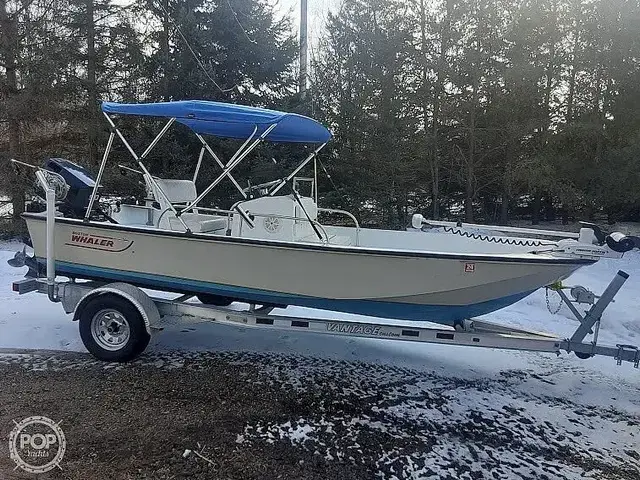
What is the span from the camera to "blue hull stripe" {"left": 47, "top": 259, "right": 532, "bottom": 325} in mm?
4086

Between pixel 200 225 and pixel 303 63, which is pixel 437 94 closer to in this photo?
pixel 303 63

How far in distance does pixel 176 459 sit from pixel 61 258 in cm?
267

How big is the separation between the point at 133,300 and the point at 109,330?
1.40 feet

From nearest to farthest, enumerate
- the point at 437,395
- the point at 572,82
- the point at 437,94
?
the point at 437,395 < the point at 572,82 < the point at 437,94

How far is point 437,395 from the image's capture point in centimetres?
390

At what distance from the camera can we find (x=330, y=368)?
439 centimetres

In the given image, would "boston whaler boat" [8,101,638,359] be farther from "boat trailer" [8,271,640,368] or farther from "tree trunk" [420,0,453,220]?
"tree trunk" [420,0,453,220]

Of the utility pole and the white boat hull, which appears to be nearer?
the white boat hull

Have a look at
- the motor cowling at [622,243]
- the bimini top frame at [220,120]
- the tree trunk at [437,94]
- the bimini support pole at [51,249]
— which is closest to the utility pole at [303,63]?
the tree trunk at [437,94]

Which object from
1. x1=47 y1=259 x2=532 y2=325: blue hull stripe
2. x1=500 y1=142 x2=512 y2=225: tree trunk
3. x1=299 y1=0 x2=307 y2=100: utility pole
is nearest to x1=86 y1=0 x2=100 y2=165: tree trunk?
x1=299 y1=0 x2=307 y2=100: utility pole

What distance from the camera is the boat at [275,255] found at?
3857 millimetres

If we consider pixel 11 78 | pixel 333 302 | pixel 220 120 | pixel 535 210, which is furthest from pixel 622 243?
pixel 11 78

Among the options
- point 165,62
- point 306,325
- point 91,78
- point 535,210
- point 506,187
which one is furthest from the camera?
point 535,210

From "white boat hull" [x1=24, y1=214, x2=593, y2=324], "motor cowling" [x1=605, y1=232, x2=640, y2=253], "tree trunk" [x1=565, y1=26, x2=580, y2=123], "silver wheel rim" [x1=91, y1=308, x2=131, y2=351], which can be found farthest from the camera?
"tree trunk" [x1=565, y1=26, x2=580, y2=123]
